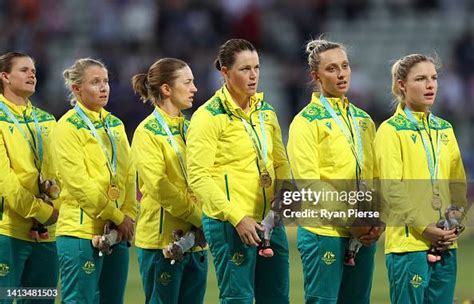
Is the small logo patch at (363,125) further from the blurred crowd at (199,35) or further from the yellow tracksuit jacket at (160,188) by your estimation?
the blurred crowd at (199,35)

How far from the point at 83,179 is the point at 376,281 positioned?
534 centimetres

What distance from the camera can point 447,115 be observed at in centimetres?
1917

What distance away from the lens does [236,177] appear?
8.88 meters

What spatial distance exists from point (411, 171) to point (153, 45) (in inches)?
473

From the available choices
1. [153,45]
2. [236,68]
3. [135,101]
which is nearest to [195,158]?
[236,68]

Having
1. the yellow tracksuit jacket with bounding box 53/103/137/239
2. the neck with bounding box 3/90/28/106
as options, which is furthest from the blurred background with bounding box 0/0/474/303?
the yellow tracksuit jacket with bounding box 53/103/137/239

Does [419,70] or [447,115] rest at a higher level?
[447,115]

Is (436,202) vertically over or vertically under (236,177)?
under

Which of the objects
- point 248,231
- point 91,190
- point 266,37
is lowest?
point 248,231

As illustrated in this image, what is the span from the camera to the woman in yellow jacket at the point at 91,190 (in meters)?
9.21

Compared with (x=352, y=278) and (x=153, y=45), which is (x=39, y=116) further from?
(x=153, y=45)

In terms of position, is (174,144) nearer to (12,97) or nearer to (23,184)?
(23,184)

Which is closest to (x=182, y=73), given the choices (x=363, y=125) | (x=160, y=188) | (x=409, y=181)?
(x=160, y=188)

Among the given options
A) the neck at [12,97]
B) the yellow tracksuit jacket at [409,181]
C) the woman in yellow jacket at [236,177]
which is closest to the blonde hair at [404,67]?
the yellow tracksuit jacket at [409,181]
